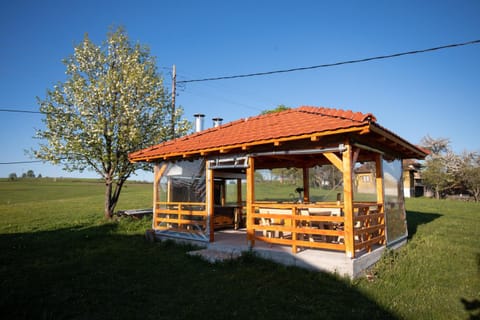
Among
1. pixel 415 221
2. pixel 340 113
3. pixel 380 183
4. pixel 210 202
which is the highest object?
pixel 340 113

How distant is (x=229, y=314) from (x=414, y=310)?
8.72 ft

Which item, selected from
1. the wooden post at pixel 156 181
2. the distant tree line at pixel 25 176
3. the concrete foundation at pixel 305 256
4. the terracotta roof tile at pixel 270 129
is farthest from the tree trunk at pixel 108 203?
the distant tree line at pixel 25 176

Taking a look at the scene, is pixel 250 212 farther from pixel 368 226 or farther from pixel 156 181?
pixel 156 181

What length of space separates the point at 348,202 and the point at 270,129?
2681mm

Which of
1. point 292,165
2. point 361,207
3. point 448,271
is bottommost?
point 448,271

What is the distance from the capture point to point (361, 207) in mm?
6789

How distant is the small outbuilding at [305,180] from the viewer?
6293 millimetres

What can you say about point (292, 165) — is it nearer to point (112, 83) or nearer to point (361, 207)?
point (361, 207)

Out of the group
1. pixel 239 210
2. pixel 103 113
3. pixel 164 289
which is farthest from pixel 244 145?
pixel 103 113

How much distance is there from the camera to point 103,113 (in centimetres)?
1330

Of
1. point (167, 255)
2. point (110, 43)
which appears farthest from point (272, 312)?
point (110, 43)

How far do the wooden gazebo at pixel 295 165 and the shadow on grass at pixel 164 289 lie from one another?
101 centimetres

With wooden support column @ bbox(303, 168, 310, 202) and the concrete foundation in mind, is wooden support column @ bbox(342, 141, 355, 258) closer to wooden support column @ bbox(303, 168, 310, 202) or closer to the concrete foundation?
the concrete foundation

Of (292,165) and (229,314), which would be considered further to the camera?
(292,165)
